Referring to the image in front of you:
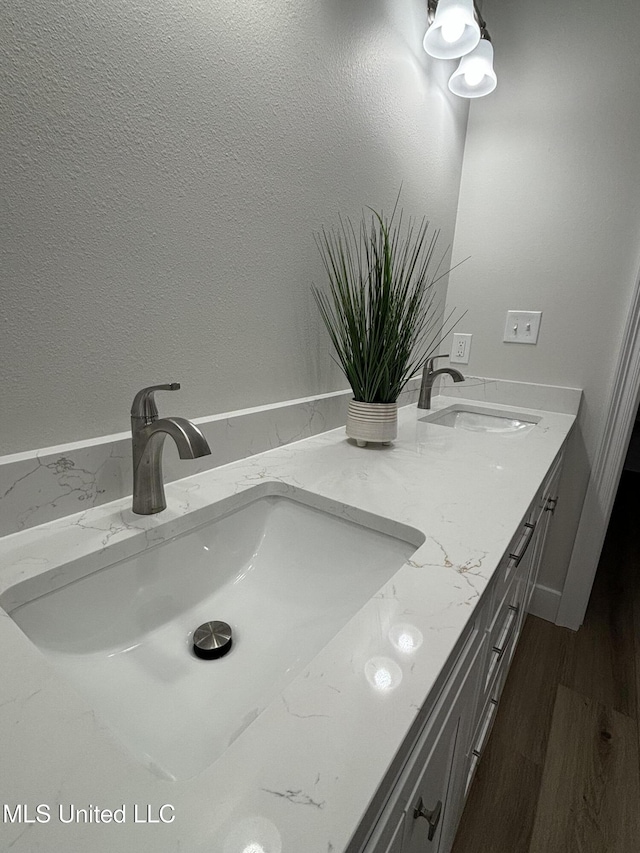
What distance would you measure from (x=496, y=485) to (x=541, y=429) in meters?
0.61

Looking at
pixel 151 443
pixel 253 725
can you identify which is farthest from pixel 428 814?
pixel 151 443

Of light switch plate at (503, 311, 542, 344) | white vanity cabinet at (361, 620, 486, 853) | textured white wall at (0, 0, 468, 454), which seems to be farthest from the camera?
light switch plate at (503, 311, 542, 344)

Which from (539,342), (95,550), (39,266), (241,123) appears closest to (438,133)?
(539,342)

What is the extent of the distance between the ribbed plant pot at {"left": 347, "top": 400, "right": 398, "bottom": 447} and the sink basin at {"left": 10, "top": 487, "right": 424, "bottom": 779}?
0.96 ft

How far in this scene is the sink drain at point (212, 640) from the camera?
56 cm

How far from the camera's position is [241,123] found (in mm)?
768

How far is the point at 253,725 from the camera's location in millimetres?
328

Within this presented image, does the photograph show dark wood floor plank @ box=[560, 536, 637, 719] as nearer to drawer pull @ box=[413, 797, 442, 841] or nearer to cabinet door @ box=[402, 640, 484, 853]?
cabinet door @ box=[402, 640, 484, 853]

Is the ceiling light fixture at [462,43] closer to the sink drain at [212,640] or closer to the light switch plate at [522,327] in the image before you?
the light switch plate at [522,327]

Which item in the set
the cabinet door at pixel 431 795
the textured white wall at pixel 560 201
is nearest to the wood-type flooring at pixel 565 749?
the textured white wall at pixel 560 201

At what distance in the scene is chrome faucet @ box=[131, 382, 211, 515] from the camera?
0.55 metres

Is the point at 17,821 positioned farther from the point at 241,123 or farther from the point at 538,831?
the point at 538,831

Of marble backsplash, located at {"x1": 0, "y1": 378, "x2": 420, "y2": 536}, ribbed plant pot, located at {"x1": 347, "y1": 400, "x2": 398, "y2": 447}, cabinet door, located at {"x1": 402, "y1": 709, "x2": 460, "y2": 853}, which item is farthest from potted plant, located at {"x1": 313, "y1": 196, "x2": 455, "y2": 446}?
cabinet door, located at {"x1": 402, "y1": 709, "x2": 460, "y2": 853}

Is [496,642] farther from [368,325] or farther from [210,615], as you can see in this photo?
[368,325]
